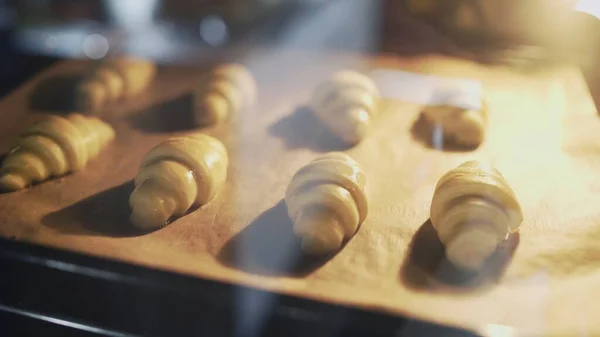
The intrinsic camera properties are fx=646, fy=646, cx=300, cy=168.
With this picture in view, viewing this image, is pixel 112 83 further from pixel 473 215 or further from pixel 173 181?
pixel 473 215

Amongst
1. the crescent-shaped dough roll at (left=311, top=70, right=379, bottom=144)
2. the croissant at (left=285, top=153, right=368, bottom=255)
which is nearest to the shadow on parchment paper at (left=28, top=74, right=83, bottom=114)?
the crescent-shaped dough roll at (left=311, top=70, right=379, bottom=144)

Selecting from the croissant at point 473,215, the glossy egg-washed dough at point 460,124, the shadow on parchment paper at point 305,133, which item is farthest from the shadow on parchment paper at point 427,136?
the croissant at point 473,215

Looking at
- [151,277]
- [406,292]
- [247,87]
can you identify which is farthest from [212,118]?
[406,292]

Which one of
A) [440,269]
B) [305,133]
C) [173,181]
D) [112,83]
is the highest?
[112,83]

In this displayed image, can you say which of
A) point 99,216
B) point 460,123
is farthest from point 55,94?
point 460,123

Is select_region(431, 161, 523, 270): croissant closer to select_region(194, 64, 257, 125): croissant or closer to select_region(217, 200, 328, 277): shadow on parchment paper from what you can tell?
select_region(217, 200, 328, 277): shadow on parchment paper
